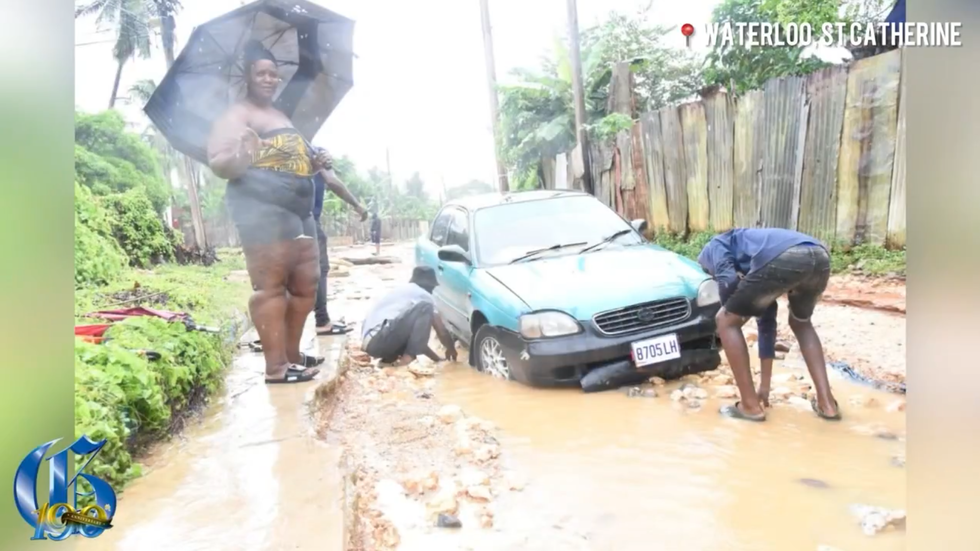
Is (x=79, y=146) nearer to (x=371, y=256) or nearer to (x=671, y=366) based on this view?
(x=371, y=256)

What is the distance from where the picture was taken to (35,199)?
84.8 inches

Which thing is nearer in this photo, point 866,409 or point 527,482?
point 527,482

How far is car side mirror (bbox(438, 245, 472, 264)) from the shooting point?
8.91ft

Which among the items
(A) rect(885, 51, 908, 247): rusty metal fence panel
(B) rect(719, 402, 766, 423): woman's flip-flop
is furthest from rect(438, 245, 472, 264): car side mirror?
(A) rect(885, 51, 908, 247): rusty metal fence panel

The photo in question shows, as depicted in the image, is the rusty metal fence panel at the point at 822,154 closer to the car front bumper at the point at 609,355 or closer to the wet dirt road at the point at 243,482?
the car front bumper at the point at 609,355

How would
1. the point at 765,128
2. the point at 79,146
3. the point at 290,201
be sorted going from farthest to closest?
the point at 765,128 < the point at 290,201 < the point at 79,146

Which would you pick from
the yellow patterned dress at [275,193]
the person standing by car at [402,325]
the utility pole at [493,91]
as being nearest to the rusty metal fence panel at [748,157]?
the utility pole at [493,91]

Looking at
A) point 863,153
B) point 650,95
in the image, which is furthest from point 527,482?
point 863,153

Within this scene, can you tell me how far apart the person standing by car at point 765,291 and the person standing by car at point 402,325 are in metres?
1.11

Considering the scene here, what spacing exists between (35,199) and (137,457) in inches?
36.1

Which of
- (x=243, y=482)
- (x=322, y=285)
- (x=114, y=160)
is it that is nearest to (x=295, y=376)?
(x=322, y=285)

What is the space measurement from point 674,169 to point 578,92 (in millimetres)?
549

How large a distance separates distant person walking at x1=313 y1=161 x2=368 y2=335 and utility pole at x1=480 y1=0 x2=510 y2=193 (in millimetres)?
575

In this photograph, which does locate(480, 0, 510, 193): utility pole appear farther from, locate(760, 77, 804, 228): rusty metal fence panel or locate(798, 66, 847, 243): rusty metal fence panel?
locate(798, 66, 847, 243): rusty metal fence panel
